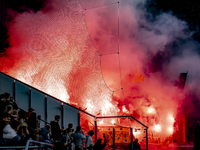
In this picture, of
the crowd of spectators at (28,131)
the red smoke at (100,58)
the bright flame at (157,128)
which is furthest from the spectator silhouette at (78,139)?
the bright flame at (157,128)

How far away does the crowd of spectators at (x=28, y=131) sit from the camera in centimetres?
483

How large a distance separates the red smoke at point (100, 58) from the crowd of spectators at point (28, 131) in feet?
21.2

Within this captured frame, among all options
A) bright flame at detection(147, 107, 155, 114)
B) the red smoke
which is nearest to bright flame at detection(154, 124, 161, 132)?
the red smoke

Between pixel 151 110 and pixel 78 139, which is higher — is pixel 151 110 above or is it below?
above

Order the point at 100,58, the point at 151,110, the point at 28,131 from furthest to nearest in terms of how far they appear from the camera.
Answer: the point at 151,110, the point at 100,58, the point at 28,131

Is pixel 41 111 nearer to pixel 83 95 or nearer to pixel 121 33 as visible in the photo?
pixel 83 95

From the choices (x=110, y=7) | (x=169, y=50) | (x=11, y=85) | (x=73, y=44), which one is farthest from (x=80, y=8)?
(x=169, y=50)

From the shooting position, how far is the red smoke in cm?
1537

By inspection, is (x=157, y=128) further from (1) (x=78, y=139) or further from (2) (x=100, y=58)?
(1) (x=78, y=139)

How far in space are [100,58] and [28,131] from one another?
29.3 feet

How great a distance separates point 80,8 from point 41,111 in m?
8.18

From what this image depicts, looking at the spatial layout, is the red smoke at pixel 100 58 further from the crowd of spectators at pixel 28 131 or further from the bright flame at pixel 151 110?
the crowd of spectators at pixel 28 131

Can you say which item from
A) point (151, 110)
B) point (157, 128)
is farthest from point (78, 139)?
point (151, 110)

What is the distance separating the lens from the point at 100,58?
48.6 feet
